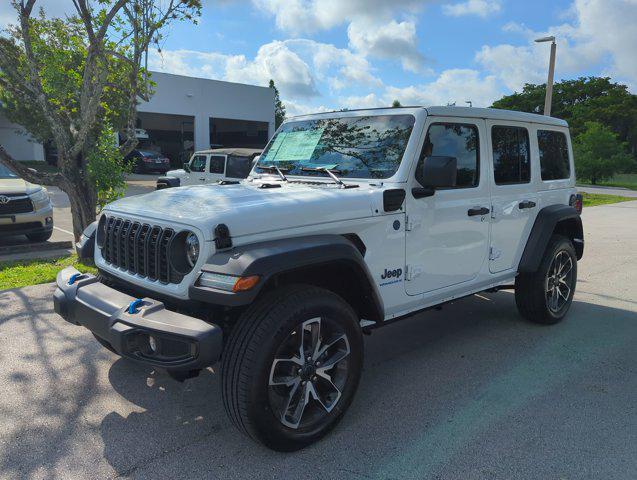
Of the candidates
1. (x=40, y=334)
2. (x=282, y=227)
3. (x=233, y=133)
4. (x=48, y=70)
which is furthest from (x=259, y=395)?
(x=233, y=133)

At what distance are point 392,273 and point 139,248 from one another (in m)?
1.62

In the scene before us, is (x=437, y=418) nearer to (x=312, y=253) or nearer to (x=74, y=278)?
(x=312, y=253)

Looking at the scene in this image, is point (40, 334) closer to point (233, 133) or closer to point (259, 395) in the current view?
point (259, 395)

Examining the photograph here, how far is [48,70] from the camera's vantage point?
389 inches

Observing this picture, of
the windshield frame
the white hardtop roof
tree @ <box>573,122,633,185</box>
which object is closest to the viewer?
the windshield frame

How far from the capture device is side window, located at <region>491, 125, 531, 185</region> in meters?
4.23

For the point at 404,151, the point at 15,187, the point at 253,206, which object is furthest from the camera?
the point at 15,187

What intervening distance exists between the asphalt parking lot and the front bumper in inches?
25.1

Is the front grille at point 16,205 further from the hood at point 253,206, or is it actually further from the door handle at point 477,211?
the door handle at point 477,211

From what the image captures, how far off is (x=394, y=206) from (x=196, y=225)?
1.31m

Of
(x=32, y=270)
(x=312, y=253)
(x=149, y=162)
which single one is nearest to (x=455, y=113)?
(x=312, y=253)

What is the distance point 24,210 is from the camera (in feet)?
26.9

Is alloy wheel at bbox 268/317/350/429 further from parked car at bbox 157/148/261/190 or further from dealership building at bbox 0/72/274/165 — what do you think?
dealership building at bbox 0/72/274/165

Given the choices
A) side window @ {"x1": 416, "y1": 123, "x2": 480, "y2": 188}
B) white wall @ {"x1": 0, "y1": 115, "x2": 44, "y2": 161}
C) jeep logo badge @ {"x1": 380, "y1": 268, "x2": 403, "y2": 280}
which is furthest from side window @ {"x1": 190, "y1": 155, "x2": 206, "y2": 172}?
white wall @ {"x1": 0, "y1": 115, "x2": 44, "y2": 161}
